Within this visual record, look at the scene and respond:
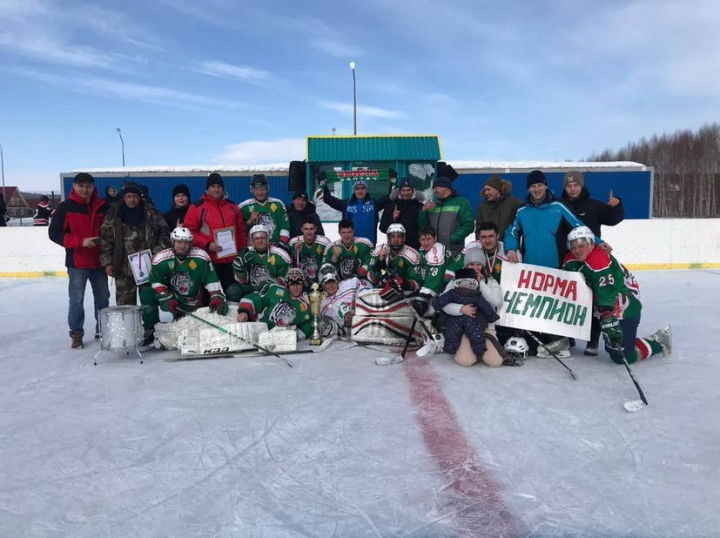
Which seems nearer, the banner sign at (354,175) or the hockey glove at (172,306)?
the hockey glove at (172,306)

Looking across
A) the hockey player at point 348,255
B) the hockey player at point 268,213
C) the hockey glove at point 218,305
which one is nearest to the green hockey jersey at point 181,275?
the hockey glove at point 218,305

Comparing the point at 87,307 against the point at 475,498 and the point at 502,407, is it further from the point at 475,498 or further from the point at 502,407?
the point at 475,498

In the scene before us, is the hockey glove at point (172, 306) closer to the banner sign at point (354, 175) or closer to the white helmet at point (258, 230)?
the white helmet at point (258, 230)

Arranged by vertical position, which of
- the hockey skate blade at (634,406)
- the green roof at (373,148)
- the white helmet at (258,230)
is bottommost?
the hockey skate blade at (634,406)

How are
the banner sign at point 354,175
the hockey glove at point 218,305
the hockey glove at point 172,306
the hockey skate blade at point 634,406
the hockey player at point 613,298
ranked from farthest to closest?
the banner sign at point 354,175
the hockey glove at point 172,306
the hockey glove at point 218,305
the hockey player at point 613,298
the hockey skate blade at point 634,406

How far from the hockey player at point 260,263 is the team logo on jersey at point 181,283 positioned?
411mm

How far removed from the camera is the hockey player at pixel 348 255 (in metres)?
4.50

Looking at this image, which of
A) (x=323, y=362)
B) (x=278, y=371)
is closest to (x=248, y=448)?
(x=278, y=371)

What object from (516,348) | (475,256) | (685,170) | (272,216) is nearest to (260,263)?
(272,216)

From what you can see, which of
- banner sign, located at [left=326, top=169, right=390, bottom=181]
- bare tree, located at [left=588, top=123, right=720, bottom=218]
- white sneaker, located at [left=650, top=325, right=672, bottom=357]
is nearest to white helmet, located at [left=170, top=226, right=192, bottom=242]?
white sneaker, located at [left=650, top=325, right=672, bottom=357]

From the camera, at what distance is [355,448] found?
2.21m

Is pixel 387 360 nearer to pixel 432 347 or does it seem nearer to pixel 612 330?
pixel 432 347

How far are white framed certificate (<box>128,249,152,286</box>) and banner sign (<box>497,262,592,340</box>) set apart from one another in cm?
266

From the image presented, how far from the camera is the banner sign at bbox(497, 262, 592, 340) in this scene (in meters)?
3.58
